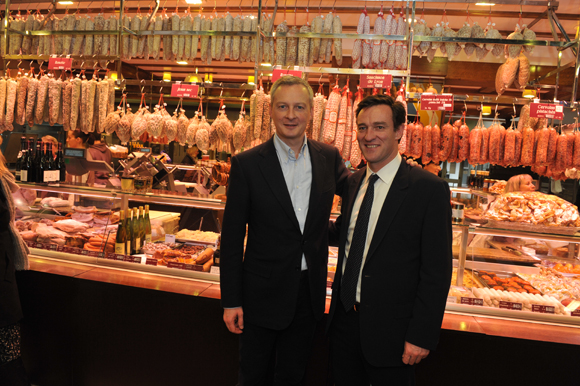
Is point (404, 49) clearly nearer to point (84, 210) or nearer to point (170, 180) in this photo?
point (170, 180)

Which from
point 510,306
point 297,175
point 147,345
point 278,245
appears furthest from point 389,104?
point 147,345

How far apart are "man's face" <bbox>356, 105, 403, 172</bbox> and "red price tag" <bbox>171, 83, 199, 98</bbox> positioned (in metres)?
2.42

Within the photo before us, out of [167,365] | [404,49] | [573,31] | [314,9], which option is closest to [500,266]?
[404,49]

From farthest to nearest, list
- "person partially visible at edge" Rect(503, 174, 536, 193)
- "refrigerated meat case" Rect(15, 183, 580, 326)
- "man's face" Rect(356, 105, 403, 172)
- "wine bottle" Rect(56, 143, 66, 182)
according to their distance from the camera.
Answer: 1. "person partially visible at edge" Rect(503, 174, 536, 193)
2. "wine bottle" Rect(56, 143, 66, 182)
3. "refrigerated meat case" Rect(15, 183, 580, 326)
4. "man's face" Rect(356, 105, 403, 172)

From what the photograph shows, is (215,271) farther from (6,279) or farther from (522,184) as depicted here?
(522,184)

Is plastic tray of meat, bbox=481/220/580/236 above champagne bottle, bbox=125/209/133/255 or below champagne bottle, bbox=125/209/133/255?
above

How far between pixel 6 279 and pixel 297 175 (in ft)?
6.57

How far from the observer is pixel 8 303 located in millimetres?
2439

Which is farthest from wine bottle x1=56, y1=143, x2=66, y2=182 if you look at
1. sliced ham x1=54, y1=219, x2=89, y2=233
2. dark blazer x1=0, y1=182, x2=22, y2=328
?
dark blazer x1=0, y1=182, x2=22, y2=328

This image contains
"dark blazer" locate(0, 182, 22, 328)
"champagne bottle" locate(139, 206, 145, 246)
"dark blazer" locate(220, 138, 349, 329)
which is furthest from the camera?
"champagne bottle" locate(139, 206, 145, 246)

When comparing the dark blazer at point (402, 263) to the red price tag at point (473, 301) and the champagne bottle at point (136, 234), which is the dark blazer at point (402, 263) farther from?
the champagne bottle at point (136, 234)

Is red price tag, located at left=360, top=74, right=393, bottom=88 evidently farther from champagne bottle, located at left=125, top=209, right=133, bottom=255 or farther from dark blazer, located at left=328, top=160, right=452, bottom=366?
champagne bottle, located at left=125, top=209, right=133, bottom=255

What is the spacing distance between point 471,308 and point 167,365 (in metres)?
2.23

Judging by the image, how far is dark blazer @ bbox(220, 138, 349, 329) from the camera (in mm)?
2084
